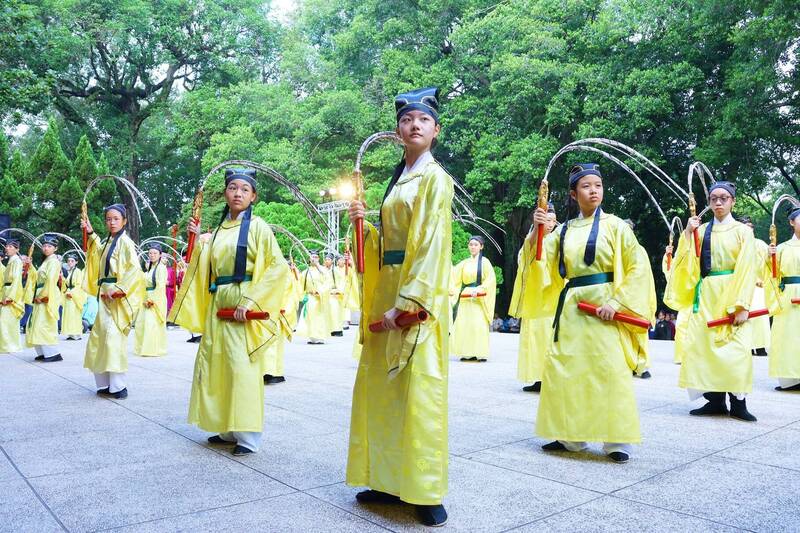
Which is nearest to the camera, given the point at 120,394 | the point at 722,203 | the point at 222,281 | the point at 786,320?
the point at 222,281

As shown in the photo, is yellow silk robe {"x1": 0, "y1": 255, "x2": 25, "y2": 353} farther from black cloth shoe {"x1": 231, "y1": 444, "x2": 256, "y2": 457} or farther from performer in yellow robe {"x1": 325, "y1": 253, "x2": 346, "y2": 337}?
black cloth shoe {"x1": 231, "y1": 444, "x2": 256, "y2": 457}

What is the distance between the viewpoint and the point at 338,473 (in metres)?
4.14

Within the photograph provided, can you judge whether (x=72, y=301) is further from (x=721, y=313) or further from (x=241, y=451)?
(x=721, y=313)

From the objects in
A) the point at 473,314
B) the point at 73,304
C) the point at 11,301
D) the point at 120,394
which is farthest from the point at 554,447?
the point at 73,304

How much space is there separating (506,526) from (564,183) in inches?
801

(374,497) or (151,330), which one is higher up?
(151,330)

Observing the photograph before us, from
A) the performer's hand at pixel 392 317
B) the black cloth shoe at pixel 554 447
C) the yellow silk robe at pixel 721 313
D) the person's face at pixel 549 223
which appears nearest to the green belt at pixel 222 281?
the performer's hand at pixel 392 317

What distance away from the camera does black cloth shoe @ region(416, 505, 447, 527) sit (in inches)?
125

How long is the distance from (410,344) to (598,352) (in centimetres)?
201

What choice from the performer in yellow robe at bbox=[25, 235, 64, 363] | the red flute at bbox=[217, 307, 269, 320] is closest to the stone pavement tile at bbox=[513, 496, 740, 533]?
the red flute at bbox=[217, 307, 269, 320]

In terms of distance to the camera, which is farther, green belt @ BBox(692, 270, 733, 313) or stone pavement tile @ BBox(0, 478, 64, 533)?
green belt @ BBox(692, 270, 733, 313)

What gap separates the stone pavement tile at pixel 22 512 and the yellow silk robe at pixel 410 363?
5.07ft

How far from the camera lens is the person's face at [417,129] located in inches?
141

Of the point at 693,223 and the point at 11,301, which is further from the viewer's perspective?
→ the point at 11,301
